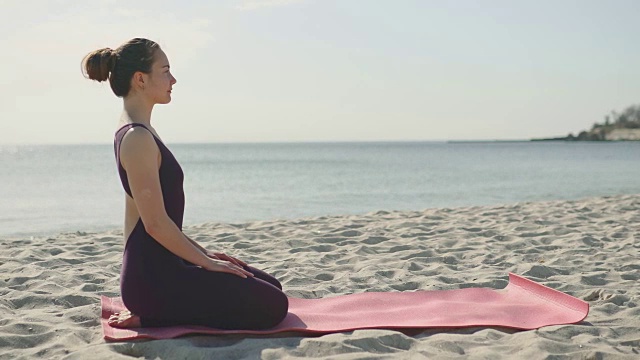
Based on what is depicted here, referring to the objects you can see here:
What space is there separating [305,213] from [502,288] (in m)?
9.65

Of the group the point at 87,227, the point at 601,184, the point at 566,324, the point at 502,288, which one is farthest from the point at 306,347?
the point at 601,184

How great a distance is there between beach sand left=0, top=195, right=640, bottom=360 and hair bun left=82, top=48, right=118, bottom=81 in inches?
51.8

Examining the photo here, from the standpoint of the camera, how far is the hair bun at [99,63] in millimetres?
3508

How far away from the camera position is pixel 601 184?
70.7 feet

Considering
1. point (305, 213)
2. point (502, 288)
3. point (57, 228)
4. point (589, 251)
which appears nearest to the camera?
point (502, 288)

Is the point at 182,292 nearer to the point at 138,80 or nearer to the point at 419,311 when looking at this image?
the point at 138,80

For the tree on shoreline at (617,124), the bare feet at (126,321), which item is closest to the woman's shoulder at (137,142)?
the bare feet at (126,321)

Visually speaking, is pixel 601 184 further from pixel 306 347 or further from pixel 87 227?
pixel 306 347

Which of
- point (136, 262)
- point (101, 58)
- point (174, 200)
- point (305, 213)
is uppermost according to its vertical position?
point (101, 58)

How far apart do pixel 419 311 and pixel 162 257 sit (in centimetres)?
149

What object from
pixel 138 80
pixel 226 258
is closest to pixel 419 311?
pixel 226 258

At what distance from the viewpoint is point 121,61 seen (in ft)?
11.7

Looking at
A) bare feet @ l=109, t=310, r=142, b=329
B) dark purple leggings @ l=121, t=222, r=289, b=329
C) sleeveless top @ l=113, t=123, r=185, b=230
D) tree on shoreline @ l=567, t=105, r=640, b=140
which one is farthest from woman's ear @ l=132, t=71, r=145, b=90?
tree on shoreline @ l=567, t=105, r=640, b=140

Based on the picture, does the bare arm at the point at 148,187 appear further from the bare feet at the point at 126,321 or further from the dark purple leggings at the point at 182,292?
the bare feet at the point at 126,321
